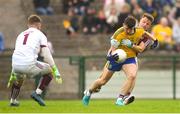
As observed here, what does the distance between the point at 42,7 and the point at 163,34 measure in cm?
469

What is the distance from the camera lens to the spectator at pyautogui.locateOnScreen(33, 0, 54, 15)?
33384 mm

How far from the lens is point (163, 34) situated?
3148 centimetres

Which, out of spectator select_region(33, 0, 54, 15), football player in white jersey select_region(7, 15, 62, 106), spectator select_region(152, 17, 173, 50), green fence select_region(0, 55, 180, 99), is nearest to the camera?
football player in white jersey select_region(7, 15, 62, 106)

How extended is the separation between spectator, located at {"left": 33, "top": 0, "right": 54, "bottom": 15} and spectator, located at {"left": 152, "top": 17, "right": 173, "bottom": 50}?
411cm

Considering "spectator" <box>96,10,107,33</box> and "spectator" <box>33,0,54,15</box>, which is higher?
"spectator" <box>33,0,54,15</box>

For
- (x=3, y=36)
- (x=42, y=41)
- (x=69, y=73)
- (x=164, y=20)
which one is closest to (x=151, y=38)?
(x=42, y=41)

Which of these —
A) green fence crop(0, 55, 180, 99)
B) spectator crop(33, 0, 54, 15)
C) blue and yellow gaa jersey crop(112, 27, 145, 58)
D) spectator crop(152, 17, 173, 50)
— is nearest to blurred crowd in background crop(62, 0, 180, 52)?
spectator crop(152, 17, 173, 50)

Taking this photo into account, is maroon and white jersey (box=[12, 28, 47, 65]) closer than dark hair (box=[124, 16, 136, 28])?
No

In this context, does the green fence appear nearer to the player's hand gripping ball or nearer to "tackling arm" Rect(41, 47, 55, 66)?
"tackling arm" Rect(41, 47, 55, 66)

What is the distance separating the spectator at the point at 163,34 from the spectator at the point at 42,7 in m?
4.11

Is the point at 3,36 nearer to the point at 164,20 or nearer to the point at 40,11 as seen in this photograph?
Answer: the point at 40,11

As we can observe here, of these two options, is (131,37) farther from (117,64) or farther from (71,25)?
(71,25)

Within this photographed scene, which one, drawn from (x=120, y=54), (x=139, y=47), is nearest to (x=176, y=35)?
(x=139, y=47)

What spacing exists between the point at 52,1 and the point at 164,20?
17.0ft
